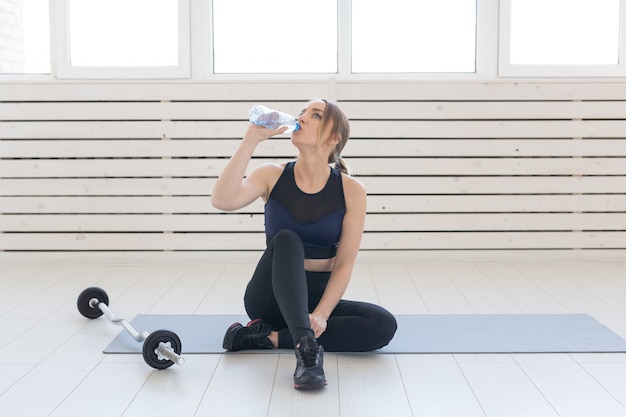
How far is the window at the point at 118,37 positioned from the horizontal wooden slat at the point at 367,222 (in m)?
0.82

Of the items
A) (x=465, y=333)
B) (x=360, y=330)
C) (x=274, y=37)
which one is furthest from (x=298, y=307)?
(x=274, y=37)

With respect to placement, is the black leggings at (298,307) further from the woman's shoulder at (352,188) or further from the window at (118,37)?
the window at (118,37)

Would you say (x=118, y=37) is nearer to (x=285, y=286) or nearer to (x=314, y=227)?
(x=314, y=227)

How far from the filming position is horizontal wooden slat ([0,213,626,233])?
4668 millimetres

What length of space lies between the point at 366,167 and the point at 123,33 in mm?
1595

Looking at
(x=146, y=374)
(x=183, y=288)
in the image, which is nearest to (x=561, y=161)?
(x=183, y=288)

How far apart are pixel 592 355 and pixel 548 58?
2485 millimetres

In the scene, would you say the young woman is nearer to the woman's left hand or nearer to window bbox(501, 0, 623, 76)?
the woman's left hand

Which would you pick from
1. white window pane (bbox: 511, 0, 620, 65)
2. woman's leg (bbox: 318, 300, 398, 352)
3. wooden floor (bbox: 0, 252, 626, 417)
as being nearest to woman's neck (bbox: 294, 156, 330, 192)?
woman's leg (bbox: 318, 300, 398, 352)

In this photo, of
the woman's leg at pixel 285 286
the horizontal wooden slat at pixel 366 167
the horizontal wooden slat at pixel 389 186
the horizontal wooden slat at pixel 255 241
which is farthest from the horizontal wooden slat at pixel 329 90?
the woman's leg at pixel 285 286

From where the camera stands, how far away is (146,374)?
252 cm

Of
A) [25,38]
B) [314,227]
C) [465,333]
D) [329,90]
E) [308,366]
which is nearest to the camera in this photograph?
[308,366]

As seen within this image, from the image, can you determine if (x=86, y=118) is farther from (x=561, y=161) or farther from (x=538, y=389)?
(x=538, y=389)

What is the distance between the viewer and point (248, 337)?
2750 mm
